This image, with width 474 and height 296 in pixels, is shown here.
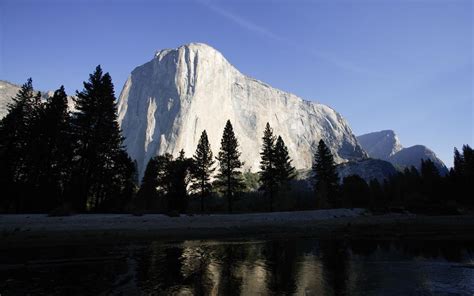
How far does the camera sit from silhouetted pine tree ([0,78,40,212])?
129ft

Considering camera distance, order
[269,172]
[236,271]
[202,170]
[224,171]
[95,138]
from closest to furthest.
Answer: [236,271], [95,138], [202,170], [224,171], [269,172]

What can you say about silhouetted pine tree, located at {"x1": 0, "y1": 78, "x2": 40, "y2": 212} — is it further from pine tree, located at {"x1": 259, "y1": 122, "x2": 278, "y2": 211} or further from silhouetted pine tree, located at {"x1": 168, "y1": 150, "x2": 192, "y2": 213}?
pine tree, located at {"x1": 259, "y1": 122, "x2": 278, "y2": 211}

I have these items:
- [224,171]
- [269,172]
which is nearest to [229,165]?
[224,171]

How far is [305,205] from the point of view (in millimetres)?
72438

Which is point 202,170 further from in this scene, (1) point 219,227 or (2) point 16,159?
(2) point 16,159

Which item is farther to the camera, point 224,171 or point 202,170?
point 224,171

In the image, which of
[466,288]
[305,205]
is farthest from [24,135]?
[305,205]

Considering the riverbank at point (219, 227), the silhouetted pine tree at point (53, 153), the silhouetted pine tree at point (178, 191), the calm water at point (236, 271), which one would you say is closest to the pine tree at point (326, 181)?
the riverbank at point (219, 227)

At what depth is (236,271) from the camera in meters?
15.2

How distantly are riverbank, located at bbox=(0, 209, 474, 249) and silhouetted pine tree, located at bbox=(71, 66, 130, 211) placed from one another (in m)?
Result: 9.58

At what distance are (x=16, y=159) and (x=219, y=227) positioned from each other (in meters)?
28.6

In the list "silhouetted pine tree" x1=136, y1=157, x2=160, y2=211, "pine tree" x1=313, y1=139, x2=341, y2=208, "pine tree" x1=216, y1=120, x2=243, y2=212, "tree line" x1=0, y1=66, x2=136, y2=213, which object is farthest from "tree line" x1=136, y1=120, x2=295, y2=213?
"tree line" x1=0, y1=66, x2=136, y2=213

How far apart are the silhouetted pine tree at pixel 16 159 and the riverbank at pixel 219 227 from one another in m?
12.6

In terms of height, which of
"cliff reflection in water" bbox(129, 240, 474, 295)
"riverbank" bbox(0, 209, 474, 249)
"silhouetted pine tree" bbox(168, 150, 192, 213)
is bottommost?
"cliff reflection in water" bbox(129, 240, 474, 295)
